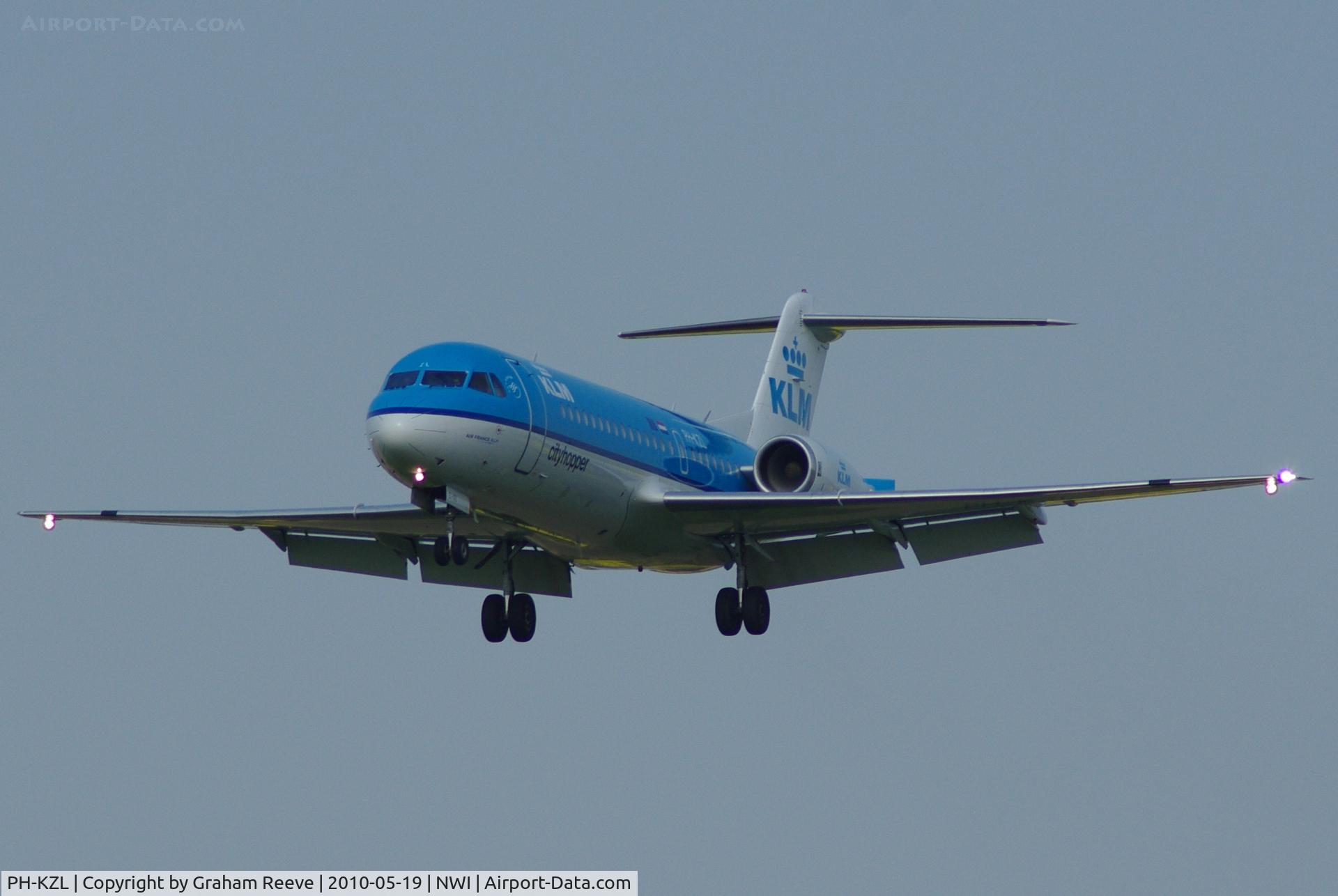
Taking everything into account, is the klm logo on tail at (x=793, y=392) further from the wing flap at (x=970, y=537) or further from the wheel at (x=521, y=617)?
the wheel at (x=521, y=617)

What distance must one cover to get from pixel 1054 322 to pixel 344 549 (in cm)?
1137

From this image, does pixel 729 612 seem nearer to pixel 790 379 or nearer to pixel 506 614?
pixel 506 614

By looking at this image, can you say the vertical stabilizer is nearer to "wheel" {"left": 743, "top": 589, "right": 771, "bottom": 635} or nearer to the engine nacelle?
the engine nacelle

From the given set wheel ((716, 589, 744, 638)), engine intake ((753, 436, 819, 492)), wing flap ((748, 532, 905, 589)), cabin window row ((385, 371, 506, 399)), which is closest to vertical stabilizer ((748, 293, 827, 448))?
engine intake ((753, 436, 819, 492))

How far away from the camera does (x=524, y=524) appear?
26.9 metres

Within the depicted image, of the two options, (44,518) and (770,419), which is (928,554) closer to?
(770,419)

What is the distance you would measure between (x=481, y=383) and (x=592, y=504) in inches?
105

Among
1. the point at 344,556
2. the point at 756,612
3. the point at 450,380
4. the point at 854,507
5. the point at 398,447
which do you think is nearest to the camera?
the point at 398,447

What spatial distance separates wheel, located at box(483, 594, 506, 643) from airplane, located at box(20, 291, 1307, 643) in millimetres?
23

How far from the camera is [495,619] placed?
97.8ft

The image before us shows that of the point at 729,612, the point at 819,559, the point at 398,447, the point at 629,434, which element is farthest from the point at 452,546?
the point at 819,559

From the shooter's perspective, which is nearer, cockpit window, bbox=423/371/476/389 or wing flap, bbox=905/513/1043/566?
cockpit window, bbox=423/371/476/389

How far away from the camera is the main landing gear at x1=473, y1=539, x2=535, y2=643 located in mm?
29797

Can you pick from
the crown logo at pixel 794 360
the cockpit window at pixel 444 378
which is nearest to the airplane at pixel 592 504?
the cockpit window at pixel 444 378
